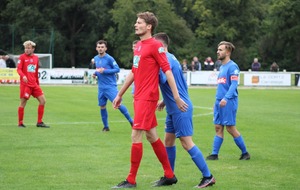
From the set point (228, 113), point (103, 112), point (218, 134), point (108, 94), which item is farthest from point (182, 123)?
point (103, 112)

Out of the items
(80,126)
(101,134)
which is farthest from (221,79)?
(80,126)

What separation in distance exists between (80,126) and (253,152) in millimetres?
5713

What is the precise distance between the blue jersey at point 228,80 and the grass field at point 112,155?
3.83 ft

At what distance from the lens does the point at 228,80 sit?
1127 centimetres

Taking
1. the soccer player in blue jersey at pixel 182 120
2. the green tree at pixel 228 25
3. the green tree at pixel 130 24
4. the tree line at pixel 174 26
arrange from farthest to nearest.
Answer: the green tree at pixel 228 25 → the tree line at pixel 174 26 → the green tree at pixel 130 24 → the soccer player in blue jersey at pixel 182 120

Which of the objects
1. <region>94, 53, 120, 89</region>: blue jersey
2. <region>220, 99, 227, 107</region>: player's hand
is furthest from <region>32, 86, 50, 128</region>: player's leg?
<region>220, 99, 227, 107</region>: player's hand

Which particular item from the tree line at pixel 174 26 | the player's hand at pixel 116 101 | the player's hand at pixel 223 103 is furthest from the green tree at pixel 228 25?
the player's hand at pixel 116 101

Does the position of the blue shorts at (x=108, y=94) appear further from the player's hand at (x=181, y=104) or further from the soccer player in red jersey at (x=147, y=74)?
the player's hand at (x=181, y=104)

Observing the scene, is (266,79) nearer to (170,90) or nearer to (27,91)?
(27,91)

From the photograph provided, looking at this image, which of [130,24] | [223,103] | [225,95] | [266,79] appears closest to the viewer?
[223,103]

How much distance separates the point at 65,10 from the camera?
237 feet

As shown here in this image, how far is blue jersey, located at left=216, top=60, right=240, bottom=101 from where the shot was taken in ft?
36.0

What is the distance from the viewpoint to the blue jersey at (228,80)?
11.0m

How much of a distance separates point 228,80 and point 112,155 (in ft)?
8.06
